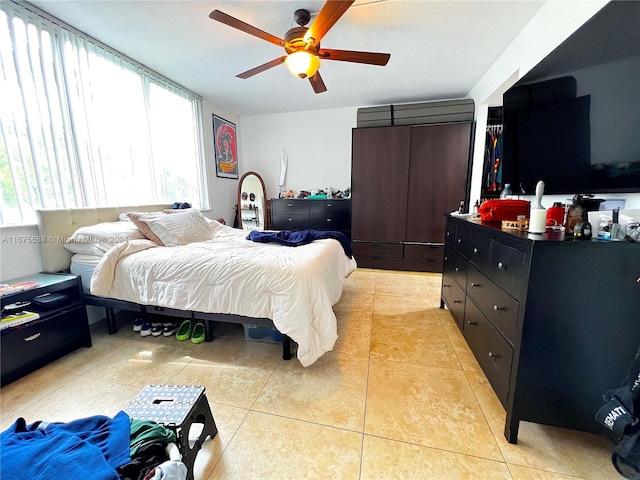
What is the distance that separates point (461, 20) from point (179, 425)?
319 centimetres

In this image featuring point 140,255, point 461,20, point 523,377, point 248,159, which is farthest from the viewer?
point 248,159

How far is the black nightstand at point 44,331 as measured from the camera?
1.52 metres

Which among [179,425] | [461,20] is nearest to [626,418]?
[179,425]

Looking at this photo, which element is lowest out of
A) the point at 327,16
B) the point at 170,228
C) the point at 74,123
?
the point at 170,228

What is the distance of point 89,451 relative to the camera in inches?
26.1

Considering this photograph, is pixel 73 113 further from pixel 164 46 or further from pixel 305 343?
pixel 305 343

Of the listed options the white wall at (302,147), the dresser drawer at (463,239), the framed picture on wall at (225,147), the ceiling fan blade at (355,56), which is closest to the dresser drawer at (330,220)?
the white wall at (302,147)

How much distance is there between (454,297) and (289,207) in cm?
278

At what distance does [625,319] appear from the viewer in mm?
955

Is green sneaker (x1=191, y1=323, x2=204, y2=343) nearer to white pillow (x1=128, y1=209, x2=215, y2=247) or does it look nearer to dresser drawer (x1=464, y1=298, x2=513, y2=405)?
white pillow (x1=128, y1=209, x2=215, y2=247)

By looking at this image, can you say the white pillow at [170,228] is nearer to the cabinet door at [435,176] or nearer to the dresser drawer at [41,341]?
the dresser drawer at [41,341]

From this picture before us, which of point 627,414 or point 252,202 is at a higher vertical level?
point 252,202

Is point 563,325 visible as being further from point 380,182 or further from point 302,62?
point 380,182

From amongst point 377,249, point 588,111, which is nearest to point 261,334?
point 377,249
